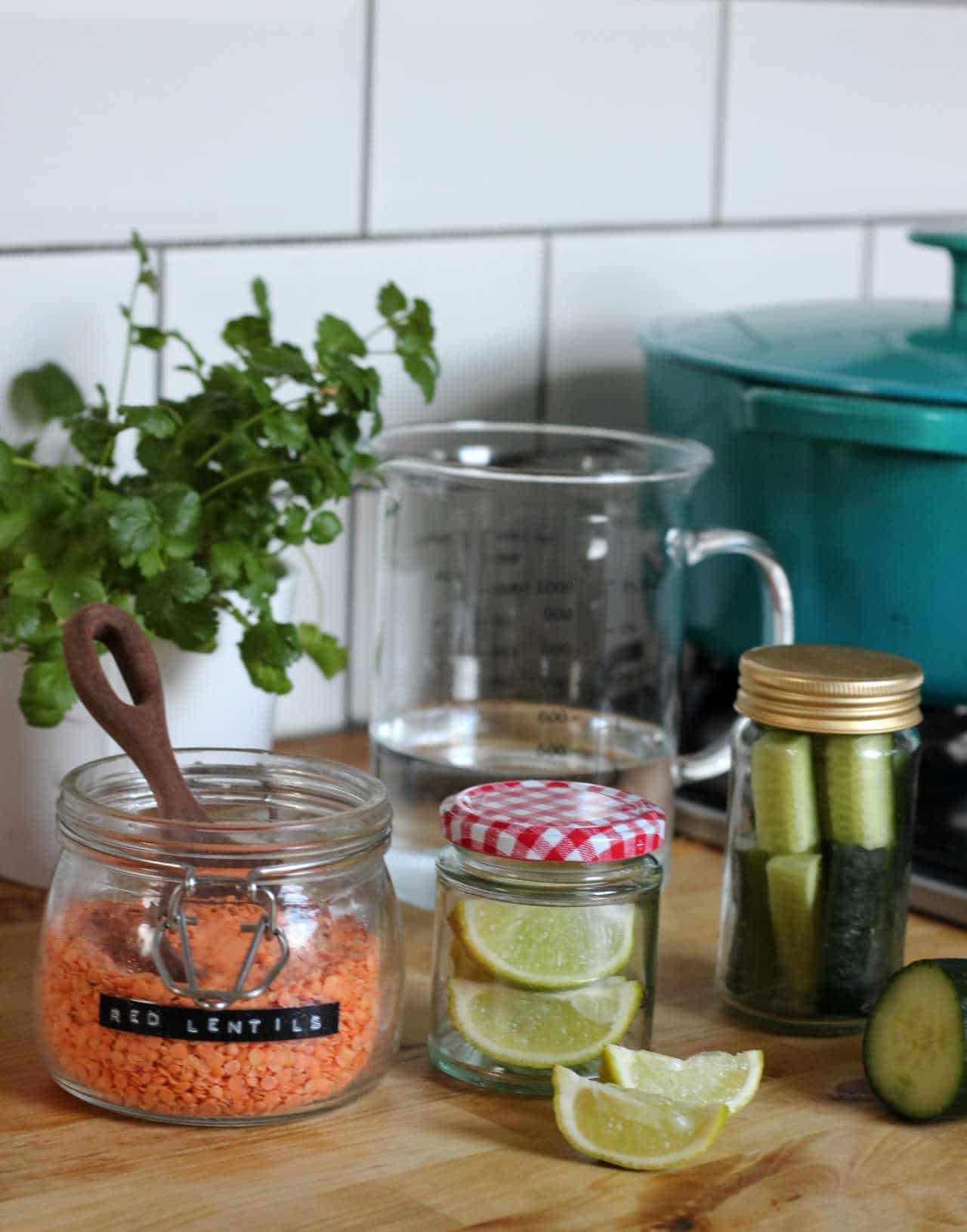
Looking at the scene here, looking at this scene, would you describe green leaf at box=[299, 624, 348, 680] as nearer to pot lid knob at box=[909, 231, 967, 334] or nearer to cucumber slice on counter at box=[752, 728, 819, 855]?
cucumber slice on counter at box=[752, 728, 819, 855]

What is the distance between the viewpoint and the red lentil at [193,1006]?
2.14 feet

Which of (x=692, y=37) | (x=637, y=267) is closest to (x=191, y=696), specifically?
(x=637, y=267)

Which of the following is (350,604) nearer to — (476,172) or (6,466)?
(476,172)

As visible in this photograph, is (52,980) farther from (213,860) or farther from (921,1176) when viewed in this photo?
(921,1176)

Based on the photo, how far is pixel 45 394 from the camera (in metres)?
0.97

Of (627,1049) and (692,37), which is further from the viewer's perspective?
(692,37)

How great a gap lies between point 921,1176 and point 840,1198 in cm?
4

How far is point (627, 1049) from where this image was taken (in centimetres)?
69

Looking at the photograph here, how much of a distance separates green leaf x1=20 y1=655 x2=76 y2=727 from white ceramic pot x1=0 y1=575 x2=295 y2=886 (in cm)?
7

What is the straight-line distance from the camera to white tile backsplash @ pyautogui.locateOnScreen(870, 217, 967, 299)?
1426 millimetres

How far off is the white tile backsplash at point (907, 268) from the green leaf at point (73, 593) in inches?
32.6

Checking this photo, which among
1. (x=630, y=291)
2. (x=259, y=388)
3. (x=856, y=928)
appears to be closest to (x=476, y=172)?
(x=630, y=291)

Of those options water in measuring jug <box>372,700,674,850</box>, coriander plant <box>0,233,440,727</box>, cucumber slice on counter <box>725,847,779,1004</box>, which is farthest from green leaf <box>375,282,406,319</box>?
cucumber slice on counter <box>725,847,779,1004</box>

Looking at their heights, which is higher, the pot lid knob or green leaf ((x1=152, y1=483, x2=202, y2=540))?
the pot lid knob
